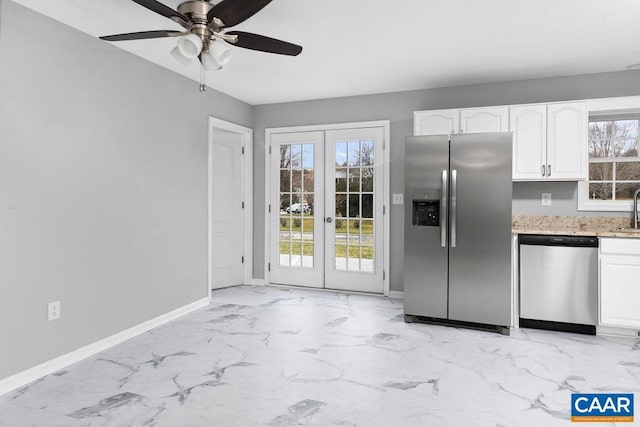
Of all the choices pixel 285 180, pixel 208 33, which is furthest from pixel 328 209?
pixel 208 33

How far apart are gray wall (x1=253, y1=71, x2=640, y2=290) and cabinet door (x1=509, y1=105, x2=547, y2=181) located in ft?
1.02

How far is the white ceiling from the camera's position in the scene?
8.65 ft

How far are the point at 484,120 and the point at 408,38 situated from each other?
4.44 ft

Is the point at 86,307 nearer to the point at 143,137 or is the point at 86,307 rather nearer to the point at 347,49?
the point at 143,137

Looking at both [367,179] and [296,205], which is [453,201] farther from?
[296,205]

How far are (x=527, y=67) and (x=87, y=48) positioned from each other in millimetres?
3754

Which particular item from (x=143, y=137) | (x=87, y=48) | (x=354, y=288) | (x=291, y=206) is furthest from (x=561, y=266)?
(x=87, y=48)

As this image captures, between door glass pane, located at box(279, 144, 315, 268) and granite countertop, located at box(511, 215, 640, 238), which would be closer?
granite countertop, located at box(511, 215, 640, 238)

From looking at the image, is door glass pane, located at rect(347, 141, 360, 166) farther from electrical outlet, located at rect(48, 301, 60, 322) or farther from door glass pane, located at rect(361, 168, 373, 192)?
electrical outlet, located at rect(48, 301, 60, 322)

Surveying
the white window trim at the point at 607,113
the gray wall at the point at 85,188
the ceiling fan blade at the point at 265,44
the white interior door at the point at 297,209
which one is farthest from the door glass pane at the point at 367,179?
the ceiling fan blade at the point at 265,44

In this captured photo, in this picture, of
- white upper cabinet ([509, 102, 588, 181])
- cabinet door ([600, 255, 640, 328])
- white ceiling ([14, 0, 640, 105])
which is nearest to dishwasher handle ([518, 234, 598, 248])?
cabinet door ([600, 255, 640, 328])

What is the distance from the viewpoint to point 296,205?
523 cm

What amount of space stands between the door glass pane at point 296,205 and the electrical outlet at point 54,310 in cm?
282

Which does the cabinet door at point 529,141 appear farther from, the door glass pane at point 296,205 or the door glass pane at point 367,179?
the door glass pane at point 296,205
